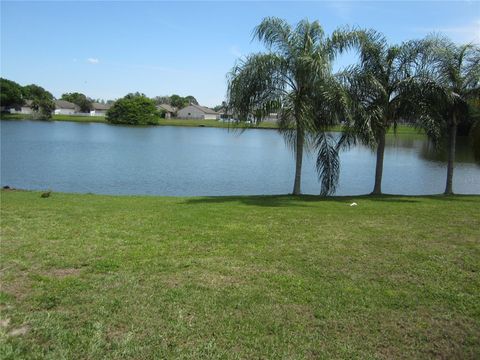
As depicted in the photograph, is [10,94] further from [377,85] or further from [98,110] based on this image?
[377,85]

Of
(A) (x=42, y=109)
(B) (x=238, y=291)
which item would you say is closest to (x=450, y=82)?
(B) (x=238, y=291)

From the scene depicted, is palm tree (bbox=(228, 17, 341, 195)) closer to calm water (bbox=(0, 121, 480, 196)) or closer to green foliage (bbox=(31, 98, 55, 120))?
calm water (bbox=(0, 121, 480, 196))

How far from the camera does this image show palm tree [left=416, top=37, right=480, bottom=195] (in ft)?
50.1

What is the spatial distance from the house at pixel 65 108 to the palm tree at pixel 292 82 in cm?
12890

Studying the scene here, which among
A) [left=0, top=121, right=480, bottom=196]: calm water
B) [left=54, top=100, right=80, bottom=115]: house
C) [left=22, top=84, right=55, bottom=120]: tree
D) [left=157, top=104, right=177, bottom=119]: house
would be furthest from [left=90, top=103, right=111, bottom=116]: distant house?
[left=0, top=121, right=480, bottom=196]: calm water

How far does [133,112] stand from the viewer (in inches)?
4050

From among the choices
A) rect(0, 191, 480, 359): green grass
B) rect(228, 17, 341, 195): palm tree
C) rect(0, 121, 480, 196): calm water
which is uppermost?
rect(228, 17, 341, 195): palm tree

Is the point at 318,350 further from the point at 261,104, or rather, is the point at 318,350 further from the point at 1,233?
the point at 261,104

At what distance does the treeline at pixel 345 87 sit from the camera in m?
14.2

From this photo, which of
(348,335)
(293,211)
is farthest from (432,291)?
(293,211)

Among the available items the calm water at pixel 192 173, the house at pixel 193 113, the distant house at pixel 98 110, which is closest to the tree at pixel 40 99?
the distant house at pixel 98 110

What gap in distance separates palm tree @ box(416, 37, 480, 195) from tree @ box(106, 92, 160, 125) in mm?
92310

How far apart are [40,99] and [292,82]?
376 feet

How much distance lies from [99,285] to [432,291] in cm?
379
